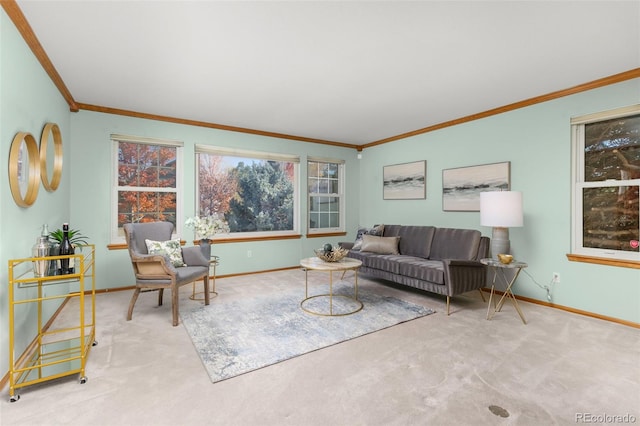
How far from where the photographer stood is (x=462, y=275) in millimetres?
3400

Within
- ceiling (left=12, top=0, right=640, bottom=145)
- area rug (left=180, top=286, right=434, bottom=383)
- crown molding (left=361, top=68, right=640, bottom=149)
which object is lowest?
area rug (left=180, top=286, right=434, bottom=383)

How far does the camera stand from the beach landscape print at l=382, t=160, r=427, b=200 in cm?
511

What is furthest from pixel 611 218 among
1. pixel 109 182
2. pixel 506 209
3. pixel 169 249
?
pixel 109 182

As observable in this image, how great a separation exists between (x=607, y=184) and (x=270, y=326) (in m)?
3.71

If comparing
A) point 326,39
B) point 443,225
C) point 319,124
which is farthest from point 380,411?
point 319,124

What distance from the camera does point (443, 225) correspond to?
15.7 feet

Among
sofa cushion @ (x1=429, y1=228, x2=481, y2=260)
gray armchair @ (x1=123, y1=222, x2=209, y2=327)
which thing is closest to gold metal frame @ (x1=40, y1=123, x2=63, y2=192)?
gray armchair @ (x1=123, y1=222, x2=209, y2=327)

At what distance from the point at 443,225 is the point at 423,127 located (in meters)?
1.60

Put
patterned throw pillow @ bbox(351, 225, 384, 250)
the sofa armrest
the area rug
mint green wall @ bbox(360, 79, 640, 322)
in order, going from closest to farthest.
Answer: the area rug → mint green wall @ bbox(360, 79, 640, 322) → the sofa armrest → patterned throw pillow @ bbox(351, 225, 384, 250)

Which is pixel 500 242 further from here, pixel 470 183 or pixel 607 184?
pixel 470 183

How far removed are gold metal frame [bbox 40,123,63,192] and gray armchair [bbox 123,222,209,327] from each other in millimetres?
766

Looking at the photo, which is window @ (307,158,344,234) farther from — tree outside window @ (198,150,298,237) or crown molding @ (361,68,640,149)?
crown molding @ (361,68,640,149)

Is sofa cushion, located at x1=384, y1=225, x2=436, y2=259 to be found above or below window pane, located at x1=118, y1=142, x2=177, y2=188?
below

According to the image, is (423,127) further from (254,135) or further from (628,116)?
(254,135)
